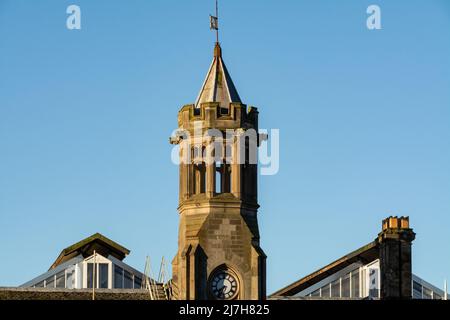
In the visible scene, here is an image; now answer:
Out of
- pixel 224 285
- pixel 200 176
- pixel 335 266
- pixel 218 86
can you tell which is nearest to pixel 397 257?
pixel 224 285

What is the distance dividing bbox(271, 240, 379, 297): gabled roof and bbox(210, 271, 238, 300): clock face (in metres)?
17.5

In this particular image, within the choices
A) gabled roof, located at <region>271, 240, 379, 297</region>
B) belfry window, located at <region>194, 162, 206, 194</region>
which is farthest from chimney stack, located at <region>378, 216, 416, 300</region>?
gabled roof, located at <region>271, 240, 379, 297</region>

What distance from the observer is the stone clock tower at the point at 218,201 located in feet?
304

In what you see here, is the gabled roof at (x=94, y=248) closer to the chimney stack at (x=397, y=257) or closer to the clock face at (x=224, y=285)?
the clock face at (x=224, y=285)

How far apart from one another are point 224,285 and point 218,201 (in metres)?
4.26

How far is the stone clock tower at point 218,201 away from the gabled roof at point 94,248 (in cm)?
1670

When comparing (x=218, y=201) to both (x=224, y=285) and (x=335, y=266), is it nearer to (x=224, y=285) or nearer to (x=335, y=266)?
(x=224, y=285)

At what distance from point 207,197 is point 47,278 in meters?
19.3

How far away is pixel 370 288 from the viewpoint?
4336 inches
